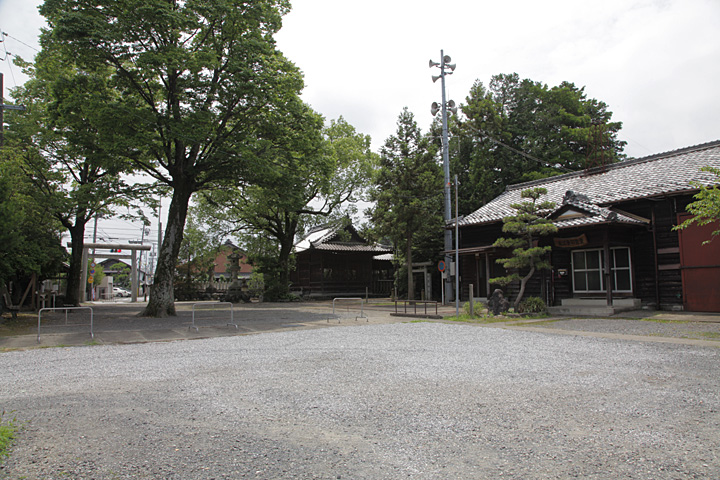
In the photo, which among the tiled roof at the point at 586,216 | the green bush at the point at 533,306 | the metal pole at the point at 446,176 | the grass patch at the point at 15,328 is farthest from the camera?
the metal pole at the point at 446,176

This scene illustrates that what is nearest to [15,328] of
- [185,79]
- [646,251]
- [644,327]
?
[185,79]

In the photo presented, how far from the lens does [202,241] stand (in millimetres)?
32219

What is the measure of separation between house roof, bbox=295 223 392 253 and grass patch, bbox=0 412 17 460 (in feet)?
90.8

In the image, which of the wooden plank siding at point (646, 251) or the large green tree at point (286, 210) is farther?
the large green tree at point (286, 210)

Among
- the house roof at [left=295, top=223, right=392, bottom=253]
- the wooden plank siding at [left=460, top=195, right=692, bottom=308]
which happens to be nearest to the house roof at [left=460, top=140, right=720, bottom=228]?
the wooden plank siding at [left=460, top=195, right=692, bottom=308]

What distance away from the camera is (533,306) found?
55.1 ft

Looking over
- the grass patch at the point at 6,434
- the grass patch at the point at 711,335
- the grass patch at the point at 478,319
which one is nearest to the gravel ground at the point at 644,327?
the grass patch at the point at 711,335

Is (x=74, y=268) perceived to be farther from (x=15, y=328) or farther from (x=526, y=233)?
(x=526, y=233)

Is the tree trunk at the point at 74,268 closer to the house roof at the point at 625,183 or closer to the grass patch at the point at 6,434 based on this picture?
the house roof at the point at 625,183

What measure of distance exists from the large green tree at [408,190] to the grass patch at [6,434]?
22.0 metres

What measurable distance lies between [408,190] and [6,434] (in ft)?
76.1

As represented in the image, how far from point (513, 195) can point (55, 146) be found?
2209 centimetres

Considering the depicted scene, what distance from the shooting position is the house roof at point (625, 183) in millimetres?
15484

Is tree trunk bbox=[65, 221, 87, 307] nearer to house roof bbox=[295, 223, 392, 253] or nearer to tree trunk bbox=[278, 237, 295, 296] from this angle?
tree trunk bbox=[278, 237, 295, 296]
